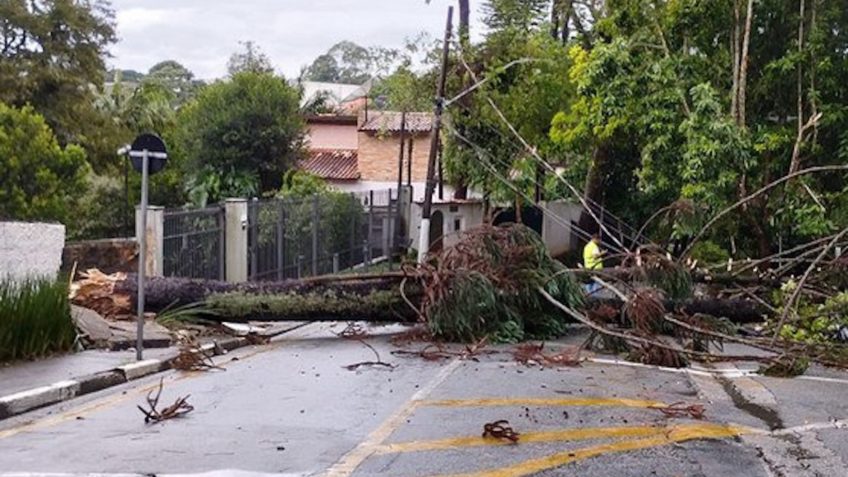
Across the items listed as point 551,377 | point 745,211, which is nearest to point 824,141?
A: point 745,211

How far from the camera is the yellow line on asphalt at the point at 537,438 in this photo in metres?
7.81

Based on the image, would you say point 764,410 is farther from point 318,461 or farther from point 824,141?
point 824,141

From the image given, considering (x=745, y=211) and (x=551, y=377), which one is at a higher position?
(x=745, y=211)

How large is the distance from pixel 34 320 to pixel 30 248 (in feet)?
9.96

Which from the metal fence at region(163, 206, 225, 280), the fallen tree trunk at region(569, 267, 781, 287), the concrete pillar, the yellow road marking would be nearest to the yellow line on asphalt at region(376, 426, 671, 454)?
the yellow road marking

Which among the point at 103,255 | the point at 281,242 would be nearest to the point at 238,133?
the point at 281,242

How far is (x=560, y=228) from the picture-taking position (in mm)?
38500

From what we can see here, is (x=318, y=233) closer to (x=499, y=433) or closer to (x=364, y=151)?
(x=364, y=151)

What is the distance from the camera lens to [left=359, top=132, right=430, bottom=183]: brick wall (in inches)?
1662

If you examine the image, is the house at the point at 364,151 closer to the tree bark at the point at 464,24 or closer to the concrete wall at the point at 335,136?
the concrete wall at the point at 335,136

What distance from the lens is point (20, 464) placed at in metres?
7.11

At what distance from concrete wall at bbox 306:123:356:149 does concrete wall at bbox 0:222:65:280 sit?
99.7 feet

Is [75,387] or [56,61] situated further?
[56,61]

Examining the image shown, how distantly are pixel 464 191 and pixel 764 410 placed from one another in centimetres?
2649
